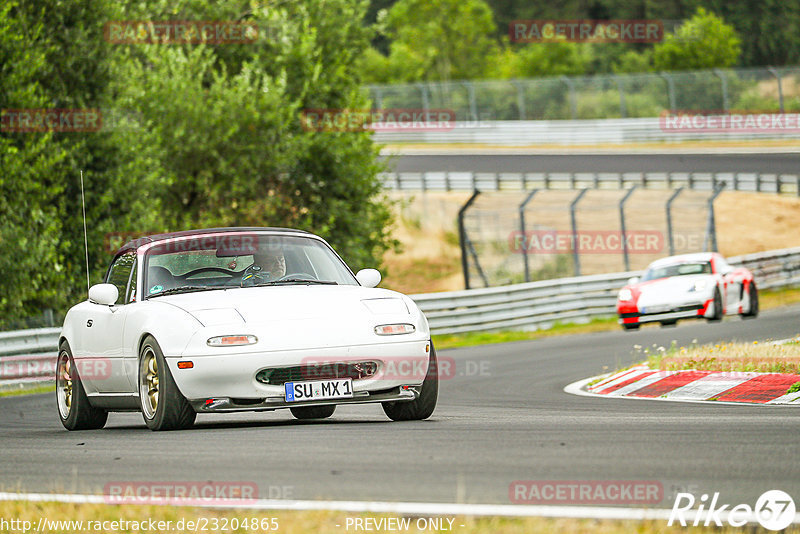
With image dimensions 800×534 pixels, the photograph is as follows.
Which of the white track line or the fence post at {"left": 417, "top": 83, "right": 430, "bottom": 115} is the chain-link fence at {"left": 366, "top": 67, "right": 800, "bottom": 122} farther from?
the white track line

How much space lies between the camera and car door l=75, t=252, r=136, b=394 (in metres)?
9.04

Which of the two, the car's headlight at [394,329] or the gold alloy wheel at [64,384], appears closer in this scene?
the car's headlight at [394,329]

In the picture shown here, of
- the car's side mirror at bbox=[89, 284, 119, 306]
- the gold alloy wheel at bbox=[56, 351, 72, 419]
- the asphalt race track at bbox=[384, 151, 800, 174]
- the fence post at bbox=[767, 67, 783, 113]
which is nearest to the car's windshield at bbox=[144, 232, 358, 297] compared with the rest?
the car's side mirror at bbox=[89, 284, 119, 306]

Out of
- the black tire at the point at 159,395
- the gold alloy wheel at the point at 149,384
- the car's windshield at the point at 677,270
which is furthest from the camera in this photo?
the car's windshield at the point at 677,270

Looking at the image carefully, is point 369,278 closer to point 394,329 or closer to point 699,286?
point 394,329

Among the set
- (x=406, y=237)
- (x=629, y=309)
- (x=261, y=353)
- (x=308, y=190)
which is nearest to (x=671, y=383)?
(x=261, y=353)

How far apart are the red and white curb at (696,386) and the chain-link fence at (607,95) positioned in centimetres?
3517

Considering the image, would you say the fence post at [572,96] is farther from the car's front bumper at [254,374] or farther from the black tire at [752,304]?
the car's front bumper at [254,374]

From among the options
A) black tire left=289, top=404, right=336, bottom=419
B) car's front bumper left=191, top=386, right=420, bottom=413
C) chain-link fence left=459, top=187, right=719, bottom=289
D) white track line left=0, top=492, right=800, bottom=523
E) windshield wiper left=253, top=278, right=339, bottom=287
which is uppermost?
windshield wiper left=253, top=278, right=339, bottom=287

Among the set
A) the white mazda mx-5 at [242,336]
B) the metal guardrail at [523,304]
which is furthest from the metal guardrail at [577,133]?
the white mazda mx-5 at [242,336]

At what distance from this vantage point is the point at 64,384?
1007cm

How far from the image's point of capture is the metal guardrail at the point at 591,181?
39.3 metres

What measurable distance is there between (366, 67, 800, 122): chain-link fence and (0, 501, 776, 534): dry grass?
4243 cm

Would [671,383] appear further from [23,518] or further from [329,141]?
[329,141]
